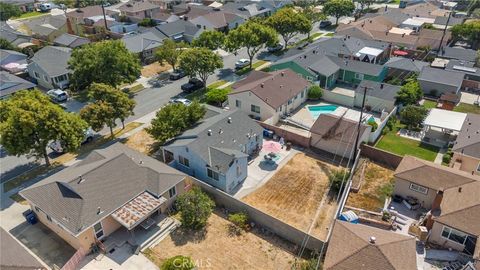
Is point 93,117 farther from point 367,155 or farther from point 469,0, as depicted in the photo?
point 469,0

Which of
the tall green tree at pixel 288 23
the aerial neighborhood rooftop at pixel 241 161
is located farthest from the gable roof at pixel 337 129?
the tall green tree at pixel 288 23

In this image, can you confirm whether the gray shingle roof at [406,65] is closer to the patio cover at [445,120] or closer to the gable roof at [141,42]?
the patio cover at [445,120]

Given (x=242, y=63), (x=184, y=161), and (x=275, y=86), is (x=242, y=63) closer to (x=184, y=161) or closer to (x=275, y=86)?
(x=275, y=86)

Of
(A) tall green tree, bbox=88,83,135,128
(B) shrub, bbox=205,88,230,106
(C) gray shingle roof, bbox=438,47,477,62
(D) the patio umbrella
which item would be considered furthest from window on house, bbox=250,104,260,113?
(C) gray shingle roof, bbox=438,47,477,62

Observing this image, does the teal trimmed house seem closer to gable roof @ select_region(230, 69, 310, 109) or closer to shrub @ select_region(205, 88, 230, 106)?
gable roof @ select_region(230, 69, 310, 109)

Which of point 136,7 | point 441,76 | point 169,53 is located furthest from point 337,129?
point 136,7

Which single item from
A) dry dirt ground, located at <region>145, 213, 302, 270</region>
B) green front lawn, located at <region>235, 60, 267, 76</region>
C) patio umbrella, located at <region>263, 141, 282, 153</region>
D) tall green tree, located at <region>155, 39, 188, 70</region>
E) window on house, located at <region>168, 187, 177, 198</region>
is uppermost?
tall green tree, located at <region>155, 39, 188, 70</region>
